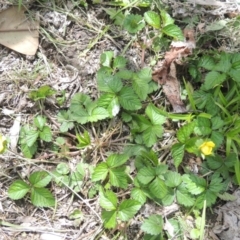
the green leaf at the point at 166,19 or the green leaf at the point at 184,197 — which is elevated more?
the green leaf at the point at 166,19

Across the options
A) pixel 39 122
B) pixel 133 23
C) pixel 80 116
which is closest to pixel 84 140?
pixel 80 116

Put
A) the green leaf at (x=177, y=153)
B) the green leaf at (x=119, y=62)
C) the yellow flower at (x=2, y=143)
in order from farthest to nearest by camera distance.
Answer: the green leaf at (x=119, y=62)
the green leaf at (x=177, y=153)
the yellow flower at (x=2, y=143)

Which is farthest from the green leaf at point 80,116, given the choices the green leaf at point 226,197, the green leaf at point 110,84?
the green leaf at point 226,197

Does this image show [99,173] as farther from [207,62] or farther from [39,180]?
[207,62]

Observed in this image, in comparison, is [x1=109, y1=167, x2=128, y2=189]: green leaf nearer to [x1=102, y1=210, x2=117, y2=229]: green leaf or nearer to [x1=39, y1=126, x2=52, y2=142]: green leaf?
[x1=102, y1=210, x2=117, y2=229]: green leaf

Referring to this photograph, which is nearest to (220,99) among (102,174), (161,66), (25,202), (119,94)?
(161,66)

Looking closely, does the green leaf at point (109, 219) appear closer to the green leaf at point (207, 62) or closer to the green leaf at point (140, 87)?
the green leaf at point (140, 87)

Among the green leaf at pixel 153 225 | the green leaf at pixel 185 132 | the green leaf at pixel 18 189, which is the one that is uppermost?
the green leaf at pixel 185 132
